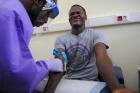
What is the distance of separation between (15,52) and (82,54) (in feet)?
4.28

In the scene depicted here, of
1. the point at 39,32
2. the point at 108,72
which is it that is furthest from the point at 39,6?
the point at 39,32

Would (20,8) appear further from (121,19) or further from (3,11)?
(121,19)

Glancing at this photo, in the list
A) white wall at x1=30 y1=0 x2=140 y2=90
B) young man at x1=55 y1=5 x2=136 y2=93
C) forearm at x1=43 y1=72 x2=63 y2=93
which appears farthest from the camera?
white wall at x1=30 y1=0 x2=140 y2=90

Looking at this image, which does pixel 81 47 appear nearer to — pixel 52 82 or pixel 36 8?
pixel 52 82

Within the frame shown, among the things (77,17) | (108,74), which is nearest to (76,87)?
(108,74)

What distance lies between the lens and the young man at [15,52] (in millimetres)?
835

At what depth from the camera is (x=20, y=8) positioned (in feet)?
3.00

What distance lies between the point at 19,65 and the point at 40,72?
13cm

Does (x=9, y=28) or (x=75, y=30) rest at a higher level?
(x=9, y=28)

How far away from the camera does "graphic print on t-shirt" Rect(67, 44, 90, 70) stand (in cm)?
211

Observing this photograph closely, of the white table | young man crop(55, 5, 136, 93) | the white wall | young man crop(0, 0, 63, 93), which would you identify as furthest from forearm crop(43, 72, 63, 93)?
the white wall

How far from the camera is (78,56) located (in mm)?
2111

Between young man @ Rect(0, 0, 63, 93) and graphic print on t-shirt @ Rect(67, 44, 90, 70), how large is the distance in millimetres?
1160

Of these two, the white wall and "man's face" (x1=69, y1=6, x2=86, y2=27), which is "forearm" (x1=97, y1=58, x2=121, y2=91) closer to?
"man's face" (x1=69, y1=6, x2=86, y2=27)
